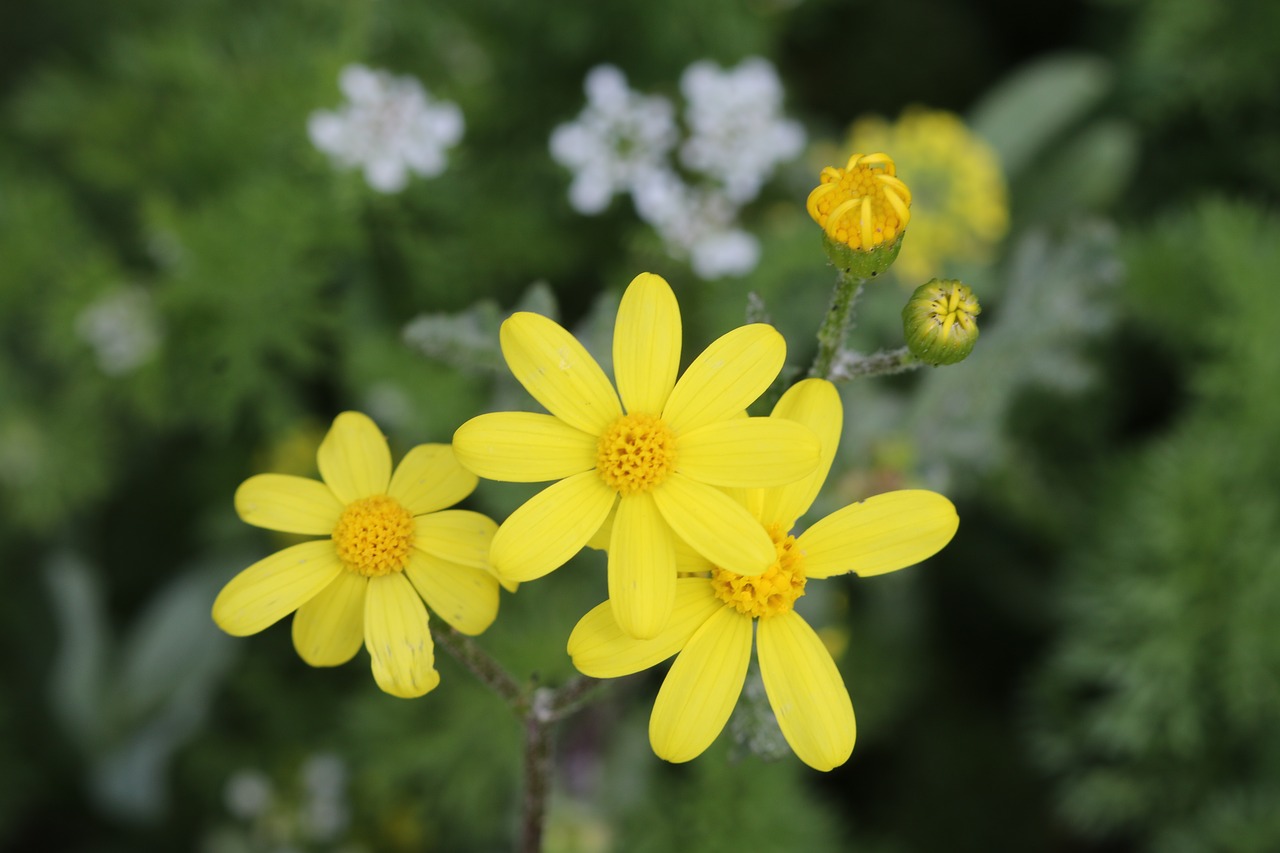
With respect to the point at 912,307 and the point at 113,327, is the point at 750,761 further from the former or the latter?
the point at 113,327

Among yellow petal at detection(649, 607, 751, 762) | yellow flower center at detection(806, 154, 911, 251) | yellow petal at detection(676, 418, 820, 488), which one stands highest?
yellow flower center at detection(806, 154, 911, 251)

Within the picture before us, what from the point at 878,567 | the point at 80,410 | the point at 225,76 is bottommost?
the point at 878,567

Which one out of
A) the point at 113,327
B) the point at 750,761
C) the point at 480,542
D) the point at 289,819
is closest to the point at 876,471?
the point at 750,761

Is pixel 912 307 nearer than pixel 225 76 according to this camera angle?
Yes

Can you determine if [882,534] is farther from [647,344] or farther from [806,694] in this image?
[647,344]

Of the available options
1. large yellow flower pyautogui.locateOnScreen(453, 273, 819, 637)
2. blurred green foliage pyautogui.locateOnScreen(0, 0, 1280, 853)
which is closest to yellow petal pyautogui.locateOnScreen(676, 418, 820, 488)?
large yellow flower pyautogui.locateOnScreen(453, 273, 819, 637)

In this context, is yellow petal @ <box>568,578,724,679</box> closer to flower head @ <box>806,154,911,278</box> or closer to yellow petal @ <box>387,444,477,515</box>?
yellow petal @ <box>387,444,477,515</box>

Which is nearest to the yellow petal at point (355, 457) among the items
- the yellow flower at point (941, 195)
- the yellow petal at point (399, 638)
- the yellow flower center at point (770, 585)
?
the yellow petal at point (399, 638)
